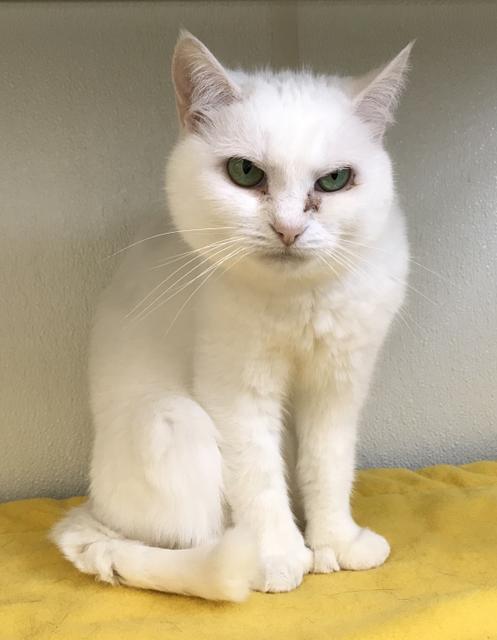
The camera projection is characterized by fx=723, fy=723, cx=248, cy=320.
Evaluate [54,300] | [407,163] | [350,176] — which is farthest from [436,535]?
[54,300]

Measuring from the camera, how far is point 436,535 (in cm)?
146

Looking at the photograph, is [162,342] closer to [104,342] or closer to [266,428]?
[104,342]

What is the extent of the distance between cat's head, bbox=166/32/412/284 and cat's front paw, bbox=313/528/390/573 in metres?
0.55

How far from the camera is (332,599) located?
1.23 meters

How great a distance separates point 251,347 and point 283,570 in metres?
0.40

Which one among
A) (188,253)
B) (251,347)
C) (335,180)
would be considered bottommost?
(251,347)

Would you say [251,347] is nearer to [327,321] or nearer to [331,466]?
[327,321]

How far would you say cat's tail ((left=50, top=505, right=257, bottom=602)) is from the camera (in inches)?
45.9

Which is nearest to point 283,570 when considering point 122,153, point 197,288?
point 197,288

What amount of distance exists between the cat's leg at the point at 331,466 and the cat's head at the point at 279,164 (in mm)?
286

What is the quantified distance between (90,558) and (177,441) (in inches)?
10.5

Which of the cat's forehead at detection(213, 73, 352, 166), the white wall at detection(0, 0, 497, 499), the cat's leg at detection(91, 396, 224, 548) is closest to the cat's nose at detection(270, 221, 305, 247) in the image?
the cat's forehead at detection(213, 73, 352, 166)

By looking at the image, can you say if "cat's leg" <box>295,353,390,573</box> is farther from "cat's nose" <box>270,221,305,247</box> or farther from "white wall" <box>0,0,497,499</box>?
"white wall" <box>0,0,497,499</box>

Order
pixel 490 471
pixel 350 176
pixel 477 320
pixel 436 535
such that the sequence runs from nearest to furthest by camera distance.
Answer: pixel 350 176, pixel 436 535, pixel 490 471, pixel 477 320
